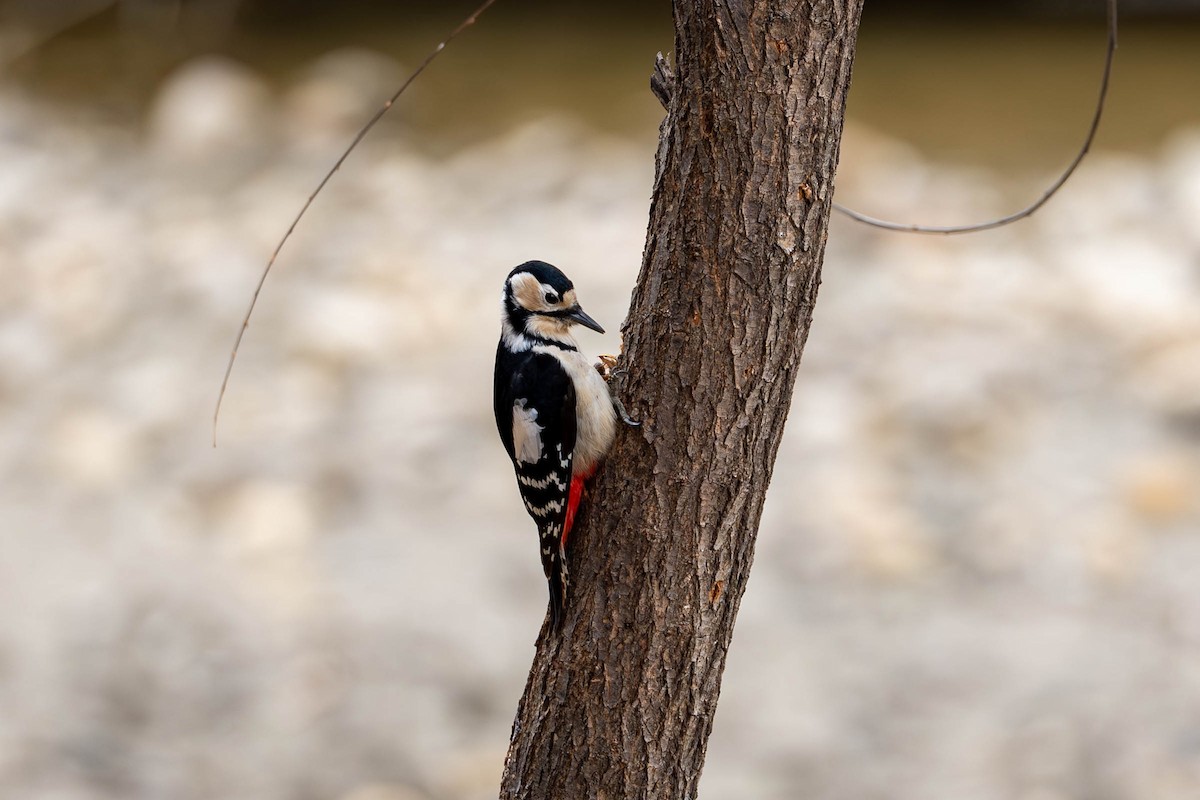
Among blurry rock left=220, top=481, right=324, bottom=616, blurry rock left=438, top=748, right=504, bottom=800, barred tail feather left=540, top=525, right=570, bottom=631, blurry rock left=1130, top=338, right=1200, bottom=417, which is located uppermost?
blurry rock left=1130, top=338, right=1200, bottom=417

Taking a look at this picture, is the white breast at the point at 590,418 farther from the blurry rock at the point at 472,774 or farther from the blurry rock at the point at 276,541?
the blurry rock at the point at 276,541

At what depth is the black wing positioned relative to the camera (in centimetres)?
219

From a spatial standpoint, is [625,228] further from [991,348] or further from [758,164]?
[758,164]

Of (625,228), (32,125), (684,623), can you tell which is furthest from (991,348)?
(32,125)

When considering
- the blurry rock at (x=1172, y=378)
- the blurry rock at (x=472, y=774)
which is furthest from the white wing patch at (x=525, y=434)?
the blurry rock at (x=1172, y=378)

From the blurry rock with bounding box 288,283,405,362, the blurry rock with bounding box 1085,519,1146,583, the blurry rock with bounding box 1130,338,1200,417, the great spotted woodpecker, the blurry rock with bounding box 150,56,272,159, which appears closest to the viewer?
the great spotted woodpecker

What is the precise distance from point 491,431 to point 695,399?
3640mm

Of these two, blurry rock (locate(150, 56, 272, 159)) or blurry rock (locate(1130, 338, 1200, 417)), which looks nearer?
blurry rock (locate(1130, 338, 1200, 417))

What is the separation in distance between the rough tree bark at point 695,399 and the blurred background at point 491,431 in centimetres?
229

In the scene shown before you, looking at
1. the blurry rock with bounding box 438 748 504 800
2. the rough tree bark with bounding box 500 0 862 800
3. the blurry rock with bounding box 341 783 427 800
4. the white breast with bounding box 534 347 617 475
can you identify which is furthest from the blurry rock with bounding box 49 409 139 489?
the rough tree bark with bounding box 500 0 862 800

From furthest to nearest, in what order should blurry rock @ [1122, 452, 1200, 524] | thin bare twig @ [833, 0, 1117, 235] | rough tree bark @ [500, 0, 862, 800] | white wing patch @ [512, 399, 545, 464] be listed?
blurry rock @ [1122, 452, 1200, 524]
white wing patch @ [512, 399, 545, 464]
rough tree bark @ [500, 0, 862, 800]
thin bare twig @ [833, 0, 1117, 235]

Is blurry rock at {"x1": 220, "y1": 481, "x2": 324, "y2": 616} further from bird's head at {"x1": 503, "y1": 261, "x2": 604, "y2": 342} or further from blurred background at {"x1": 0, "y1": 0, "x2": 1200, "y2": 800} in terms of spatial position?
bird's head at {"x1": 503, "y1": 261, "x2": 604, "y2": 342}

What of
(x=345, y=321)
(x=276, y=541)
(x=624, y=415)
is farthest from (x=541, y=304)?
(x=345, y=321)

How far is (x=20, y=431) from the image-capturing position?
5.81m
